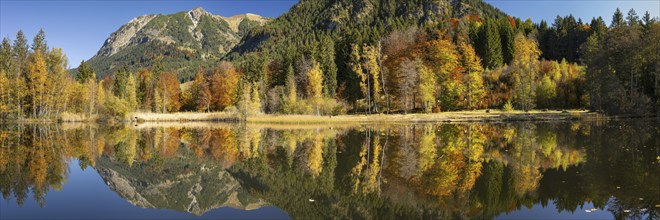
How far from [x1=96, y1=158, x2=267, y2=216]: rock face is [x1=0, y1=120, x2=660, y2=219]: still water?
57 millimetres

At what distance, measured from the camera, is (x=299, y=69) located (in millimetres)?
85500

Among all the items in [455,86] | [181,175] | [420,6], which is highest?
[420,6]

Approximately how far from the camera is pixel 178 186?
15148 mm

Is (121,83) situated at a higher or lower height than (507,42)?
lower

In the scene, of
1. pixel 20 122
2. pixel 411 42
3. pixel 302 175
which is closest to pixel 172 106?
pixel 20 122

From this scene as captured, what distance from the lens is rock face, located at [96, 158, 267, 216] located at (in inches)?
467

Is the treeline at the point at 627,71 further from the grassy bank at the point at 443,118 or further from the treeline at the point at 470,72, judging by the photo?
the grassy bank at the point at 443,118

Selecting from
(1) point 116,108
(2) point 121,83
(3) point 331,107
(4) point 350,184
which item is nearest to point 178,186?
(4) point 350,184

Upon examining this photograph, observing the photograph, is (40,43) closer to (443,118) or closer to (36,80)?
(36,80)

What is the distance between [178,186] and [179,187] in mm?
254

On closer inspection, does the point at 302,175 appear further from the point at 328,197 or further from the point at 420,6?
the point at 420,6

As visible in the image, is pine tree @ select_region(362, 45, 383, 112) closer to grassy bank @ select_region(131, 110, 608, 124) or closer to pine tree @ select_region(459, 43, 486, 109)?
grassy bank @ select_region(131, 110, 608, 124)

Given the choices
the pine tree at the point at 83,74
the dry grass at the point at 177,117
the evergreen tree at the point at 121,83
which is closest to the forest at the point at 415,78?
the dry grass at the point at 177,117

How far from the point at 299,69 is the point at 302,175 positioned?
70.8 metres
